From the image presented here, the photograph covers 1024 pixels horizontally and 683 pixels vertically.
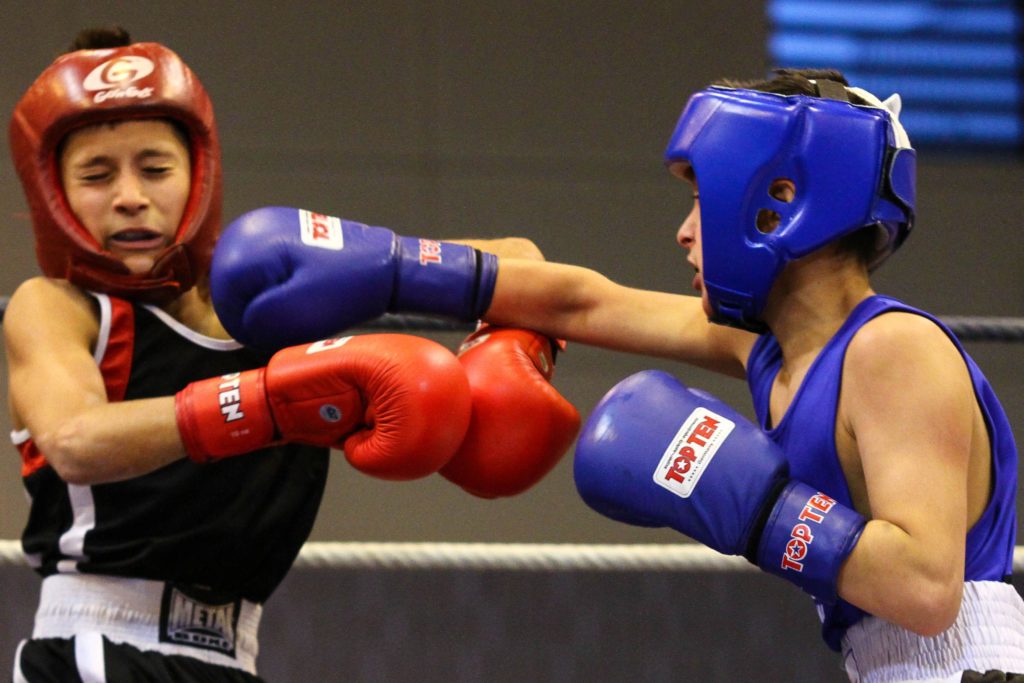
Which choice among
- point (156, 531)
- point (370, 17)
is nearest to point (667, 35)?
point (370, 17)

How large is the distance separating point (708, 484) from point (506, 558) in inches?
29.3

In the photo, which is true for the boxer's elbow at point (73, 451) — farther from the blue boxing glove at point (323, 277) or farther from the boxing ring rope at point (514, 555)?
the boxing ring rope at point (514, 555)

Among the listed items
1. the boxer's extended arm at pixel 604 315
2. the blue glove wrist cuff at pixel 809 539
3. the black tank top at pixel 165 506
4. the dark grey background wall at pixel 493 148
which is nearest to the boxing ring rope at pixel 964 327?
the boxer's extended arm at pixel 604 315

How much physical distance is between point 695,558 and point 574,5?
2066mm

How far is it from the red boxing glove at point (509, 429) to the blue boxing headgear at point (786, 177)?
262mm

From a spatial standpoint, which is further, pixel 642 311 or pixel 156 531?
pixel 642 311

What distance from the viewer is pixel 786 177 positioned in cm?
149

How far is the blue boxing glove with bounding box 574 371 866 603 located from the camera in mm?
1391

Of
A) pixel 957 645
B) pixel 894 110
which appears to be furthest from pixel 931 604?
pixel 894 110

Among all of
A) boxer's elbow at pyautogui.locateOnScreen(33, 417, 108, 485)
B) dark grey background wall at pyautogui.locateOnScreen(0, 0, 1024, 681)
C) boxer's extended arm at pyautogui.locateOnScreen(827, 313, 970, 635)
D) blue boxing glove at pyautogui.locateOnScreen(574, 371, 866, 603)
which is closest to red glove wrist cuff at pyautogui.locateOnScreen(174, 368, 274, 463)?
boxer's elbow at pyautogui.locateOnScreen(33, 417, 108, 485)

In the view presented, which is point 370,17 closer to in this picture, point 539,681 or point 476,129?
point 476,129

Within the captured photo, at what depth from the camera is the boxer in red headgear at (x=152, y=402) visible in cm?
150

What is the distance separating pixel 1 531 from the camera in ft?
11.1

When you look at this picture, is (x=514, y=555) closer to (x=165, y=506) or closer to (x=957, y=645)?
(x=165, y=506)
